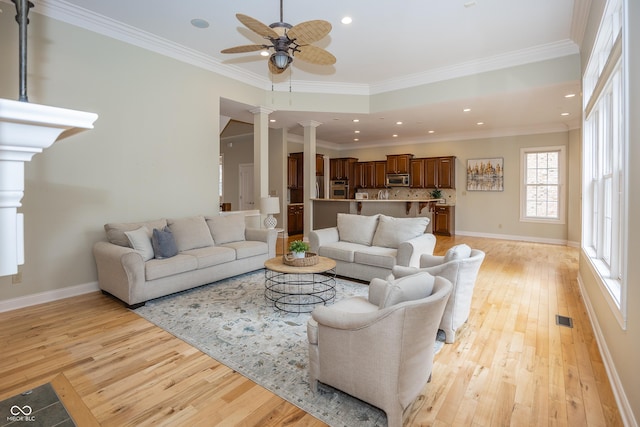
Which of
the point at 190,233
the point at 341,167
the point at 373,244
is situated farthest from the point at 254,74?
the point at 341,167

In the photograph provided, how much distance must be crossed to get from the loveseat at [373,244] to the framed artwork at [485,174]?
5118 mm

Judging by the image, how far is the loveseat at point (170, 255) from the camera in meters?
3.54

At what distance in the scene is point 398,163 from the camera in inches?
390

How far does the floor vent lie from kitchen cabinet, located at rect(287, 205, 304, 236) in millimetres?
6202

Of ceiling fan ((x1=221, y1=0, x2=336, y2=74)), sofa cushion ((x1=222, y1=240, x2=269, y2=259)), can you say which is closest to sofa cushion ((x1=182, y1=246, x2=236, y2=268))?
sofa cushion ((x1=222, y1=240, x2=269, y2=259))

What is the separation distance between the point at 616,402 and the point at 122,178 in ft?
17.0

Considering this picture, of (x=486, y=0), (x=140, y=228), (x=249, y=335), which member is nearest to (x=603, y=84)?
(x=486, y=0)

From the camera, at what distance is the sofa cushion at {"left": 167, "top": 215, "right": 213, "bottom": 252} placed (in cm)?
433

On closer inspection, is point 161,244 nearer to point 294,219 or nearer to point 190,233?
point 190,233

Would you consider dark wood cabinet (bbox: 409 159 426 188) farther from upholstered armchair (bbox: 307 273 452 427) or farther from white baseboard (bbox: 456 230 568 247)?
upholstered armchair (bbox: 307 273 452 427)

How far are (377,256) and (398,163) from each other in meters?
6.22

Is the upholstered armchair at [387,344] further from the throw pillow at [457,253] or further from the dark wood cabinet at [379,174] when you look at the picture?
the dark wood cabinet at [379,174]

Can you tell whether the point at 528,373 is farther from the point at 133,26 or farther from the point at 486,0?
the point at 133,26

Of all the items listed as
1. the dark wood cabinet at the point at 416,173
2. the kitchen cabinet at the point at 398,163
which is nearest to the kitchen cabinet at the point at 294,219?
the kitchen cabinet at the point at 398,163
